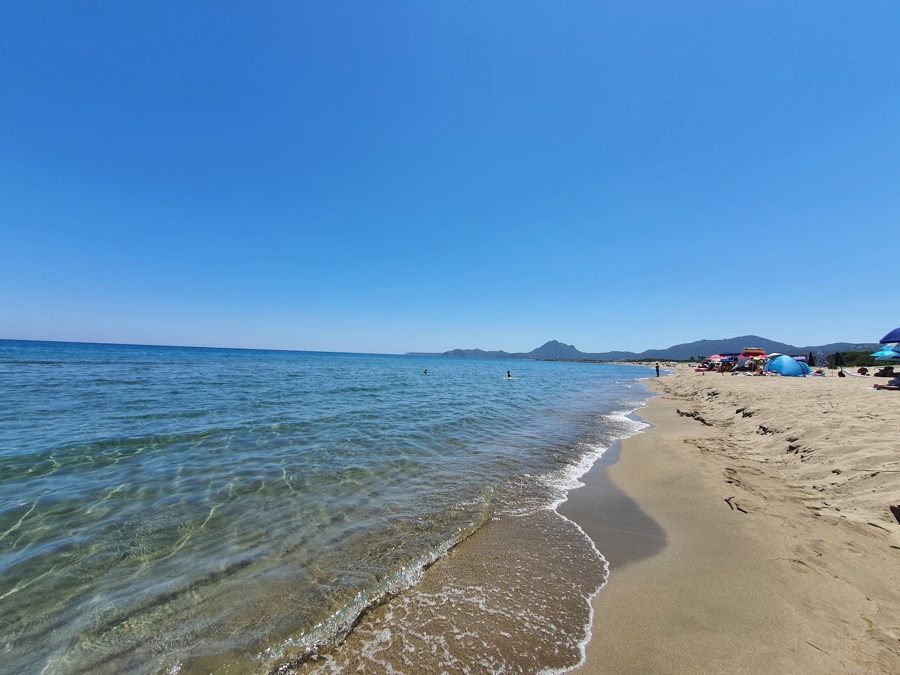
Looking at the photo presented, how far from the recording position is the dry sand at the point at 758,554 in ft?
10.3

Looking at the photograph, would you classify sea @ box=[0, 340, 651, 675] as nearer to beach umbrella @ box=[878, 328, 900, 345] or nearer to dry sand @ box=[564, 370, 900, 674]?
dry sand @ box=[564, 370, 900, 674]

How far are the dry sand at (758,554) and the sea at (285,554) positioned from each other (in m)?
0.62

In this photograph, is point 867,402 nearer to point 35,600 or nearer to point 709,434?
point 709,434

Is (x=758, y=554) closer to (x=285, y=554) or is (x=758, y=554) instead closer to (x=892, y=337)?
(x=285, y=554)

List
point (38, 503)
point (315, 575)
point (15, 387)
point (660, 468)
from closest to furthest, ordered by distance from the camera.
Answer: point (315, 575) < point (38, 503) < point (660, 468) < point (15, 387)

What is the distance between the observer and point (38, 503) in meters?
6.31

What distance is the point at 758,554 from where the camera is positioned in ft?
15.6

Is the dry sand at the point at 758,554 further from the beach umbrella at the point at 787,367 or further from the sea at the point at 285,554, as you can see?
the beach umbrella at the point at 787,367

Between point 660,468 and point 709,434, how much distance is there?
16.5ft

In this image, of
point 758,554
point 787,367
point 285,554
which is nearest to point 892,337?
point 787,367

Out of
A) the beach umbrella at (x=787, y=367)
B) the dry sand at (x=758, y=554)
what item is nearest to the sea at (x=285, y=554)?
the dry sand at (x=758, y=554)

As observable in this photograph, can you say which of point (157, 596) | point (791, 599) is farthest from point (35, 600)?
point (791, 599)

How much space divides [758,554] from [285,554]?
6.54m

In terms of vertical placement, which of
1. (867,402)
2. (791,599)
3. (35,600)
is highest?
(867,402)
